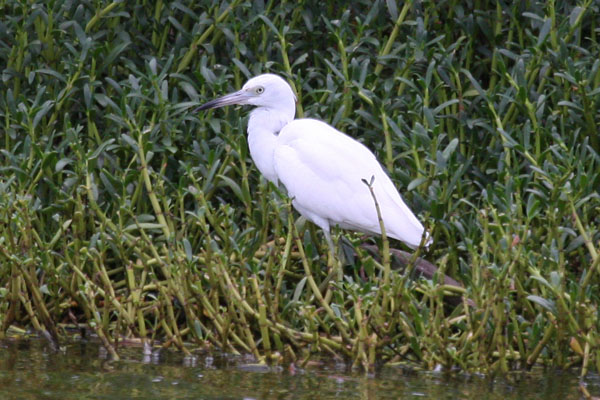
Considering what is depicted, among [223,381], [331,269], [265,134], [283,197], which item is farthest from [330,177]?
[223,381]

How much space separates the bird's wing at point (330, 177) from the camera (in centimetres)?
599

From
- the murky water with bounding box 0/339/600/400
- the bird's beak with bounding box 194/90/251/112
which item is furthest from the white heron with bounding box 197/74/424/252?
the murky water with bounding box 0/339/600/400

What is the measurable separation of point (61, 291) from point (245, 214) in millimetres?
1209

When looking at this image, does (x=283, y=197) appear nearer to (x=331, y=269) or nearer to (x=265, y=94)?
(x=331, y=269)

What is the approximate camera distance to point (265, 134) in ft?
21.0

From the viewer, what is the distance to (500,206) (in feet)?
17.5

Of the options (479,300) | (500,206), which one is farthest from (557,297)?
(500,206)

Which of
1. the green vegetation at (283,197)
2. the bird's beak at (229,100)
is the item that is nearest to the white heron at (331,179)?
the bird's beak at (229,100)

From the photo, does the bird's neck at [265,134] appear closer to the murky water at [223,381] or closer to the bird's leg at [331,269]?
the bird's leg at [331,269]

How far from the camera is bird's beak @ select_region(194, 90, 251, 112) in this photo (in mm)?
6191

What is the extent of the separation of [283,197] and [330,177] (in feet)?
Answer: 3.39

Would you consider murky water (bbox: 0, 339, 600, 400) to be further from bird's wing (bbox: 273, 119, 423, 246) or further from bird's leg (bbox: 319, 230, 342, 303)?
bird's wing (bbox: 273, 119, 423, 246)

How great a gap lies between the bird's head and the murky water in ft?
5.34

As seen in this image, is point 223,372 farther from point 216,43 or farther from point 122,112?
point 216,43
